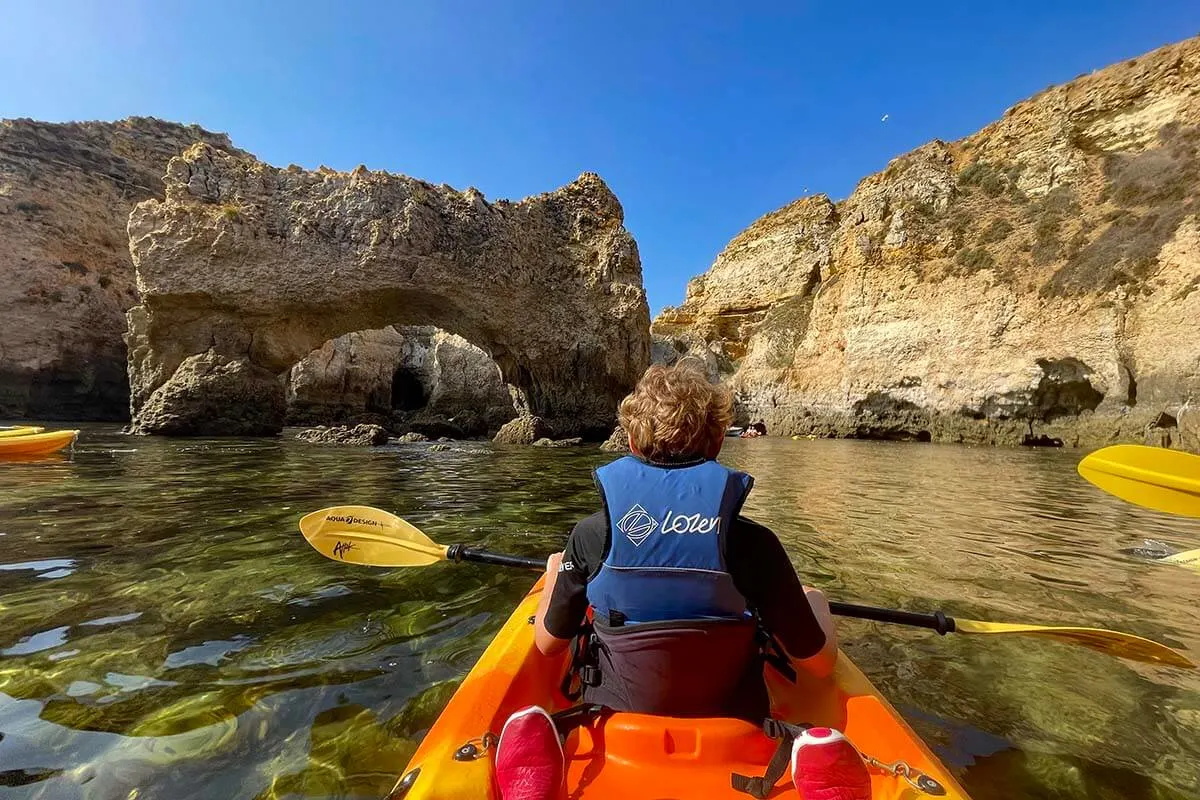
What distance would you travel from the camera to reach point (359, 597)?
3.34 m

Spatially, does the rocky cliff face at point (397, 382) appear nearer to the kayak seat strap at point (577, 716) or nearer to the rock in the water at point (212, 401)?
the rock in the water at point (212, 401)

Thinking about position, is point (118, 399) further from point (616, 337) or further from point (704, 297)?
point (704, 297)

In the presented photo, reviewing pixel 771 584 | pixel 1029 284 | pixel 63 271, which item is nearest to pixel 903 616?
pixel 771 584

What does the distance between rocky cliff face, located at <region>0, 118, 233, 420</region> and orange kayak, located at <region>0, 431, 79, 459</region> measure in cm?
2245

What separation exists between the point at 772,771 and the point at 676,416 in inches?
39.0

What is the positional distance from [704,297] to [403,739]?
46423 millimetres

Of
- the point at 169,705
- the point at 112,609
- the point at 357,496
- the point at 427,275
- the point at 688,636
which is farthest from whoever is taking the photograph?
the point at 427,275

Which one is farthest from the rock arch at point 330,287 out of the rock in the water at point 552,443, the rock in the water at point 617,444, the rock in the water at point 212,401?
the rock in the water at point 617,444

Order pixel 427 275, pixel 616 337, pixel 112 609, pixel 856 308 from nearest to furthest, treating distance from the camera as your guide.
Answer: pixel 112 609 < pixel 427 275 < pixel 616 337 < pixel 856 308

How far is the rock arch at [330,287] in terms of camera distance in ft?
57.2

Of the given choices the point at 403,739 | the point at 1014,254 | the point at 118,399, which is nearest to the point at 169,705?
A: the point at 403,739

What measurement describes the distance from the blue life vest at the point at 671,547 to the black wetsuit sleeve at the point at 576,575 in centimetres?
5

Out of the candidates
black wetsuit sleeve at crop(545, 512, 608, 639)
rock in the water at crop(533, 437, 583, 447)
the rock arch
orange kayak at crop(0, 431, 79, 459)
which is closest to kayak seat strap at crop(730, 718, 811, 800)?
black wetsuit sleeve at crop(545, 512, 608, 639)

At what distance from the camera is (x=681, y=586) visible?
4.86ft
